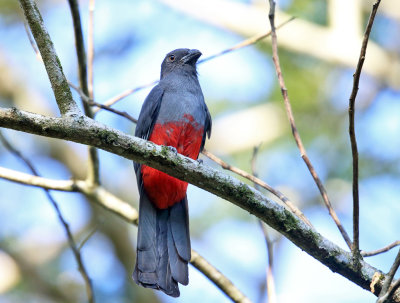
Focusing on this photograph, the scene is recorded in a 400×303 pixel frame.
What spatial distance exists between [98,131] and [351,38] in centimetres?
542

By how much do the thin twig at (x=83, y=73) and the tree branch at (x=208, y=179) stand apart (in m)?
1.18

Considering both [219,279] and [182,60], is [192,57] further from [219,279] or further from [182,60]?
[219,279]

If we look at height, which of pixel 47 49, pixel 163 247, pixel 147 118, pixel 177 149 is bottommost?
pixel 163 247

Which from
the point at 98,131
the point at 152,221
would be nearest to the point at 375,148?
the point at 152,221

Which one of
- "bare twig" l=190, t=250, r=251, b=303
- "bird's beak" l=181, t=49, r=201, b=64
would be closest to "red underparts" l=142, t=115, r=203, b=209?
"bare twig" l=190, t=250, r=251, b=303

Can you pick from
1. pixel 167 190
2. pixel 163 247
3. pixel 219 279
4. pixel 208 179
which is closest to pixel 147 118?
pixel 167 190

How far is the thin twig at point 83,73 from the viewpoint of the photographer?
144 inches

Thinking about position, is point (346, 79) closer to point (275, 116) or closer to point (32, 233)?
point (275, 116)

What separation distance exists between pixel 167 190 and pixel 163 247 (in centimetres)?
50

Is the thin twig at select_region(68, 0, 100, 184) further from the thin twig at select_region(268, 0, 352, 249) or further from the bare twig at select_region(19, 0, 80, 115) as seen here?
the thin twig at select_region(268, 0, 352, 249)

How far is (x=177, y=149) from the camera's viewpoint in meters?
4.44

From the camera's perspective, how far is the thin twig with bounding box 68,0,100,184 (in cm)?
365

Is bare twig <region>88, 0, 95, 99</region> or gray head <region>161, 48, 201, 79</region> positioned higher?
gray head <region>161, 48, 201, 79</region>

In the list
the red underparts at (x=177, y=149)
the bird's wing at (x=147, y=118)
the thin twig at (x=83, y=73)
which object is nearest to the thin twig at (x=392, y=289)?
the red underparts at (x=177, y=149)
